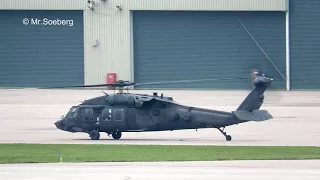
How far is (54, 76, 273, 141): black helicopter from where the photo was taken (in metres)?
31.2

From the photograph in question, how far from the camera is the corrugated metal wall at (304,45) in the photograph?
54.4 meters

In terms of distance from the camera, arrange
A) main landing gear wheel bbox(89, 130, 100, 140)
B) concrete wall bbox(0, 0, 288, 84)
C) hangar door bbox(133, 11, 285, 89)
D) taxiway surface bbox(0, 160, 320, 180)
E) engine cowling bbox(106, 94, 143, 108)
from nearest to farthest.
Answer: taxiway surface bbox(0, 160, 320, 180) → engine cowling bbox(106, 94, 143, 108) → main landing gear wheel bbox(89, 130, 100, 140) → concrete wall bbox(0, 0, 288, 84) → hangar door bbox(133, 11, 285, 89)

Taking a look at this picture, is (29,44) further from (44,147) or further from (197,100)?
(44,147)

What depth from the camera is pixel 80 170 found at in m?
22.1

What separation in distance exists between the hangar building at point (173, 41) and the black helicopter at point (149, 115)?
72.7 feet

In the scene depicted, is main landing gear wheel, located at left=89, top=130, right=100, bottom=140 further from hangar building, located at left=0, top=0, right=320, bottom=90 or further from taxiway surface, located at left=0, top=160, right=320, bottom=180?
hangar building, located at left=0, top=0, right=320, bottom=90

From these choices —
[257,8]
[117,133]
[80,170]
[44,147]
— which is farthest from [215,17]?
[80,170]

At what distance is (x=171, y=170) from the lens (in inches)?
874

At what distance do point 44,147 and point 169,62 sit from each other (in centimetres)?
2651

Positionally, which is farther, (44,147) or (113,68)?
(113,68)

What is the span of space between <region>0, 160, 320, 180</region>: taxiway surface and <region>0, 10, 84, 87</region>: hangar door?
31.9 meters

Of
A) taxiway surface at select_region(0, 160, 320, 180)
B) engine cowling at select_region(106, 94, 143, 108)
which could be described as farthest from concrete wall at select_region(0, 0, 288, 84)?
taxiway surface at select_region(0, 160, 320, 180)

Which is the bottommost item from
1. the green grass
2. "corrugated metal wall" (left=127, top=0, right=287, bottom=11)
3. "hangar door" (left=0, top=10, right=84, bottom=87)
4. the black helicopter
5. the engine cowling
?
the green grass

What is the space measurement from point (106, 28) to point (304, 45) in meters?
12.6
